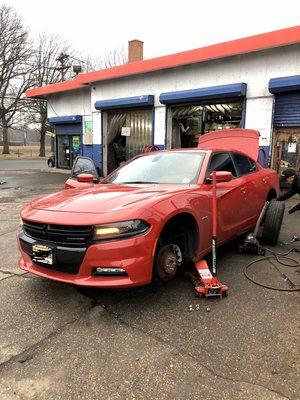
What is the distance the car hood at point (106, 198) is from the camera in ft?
11.5

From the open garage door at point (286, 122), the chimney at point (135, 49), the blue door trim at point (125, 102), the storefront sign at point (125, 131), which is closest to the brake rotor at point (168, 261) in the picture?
the open garage door at point (286, 122)

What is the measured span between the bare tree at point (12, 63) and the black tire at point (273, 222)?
35434mm

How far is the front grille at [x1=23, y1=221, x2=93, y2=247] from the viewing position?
3.30 m

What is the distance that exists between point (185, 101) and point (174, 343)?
Result: 1208cm

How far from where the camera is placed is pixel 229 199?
486cm

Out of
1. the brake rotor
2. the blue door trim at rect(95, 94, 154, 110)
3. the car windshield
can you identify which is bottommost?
the brake rotor

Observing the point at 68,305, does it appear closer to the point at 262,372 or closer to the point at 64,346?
the point at 64,346

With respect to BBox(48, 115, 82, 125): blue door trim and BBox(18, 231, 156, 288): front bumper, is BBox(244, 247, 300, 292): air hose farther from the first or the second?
BBox(48, 115, 82, 125): blue door trim

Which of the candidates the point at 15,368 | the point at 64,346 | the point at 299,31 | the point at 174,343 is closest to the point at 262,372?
the point at 174,343

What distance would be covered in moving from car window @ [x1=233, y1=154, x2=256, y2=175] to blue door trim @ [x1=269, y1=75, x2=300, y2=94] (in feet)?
19.0

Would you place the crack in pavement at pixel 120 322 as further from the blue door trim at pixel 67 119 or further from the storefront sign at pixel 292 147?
the blue door trim at pixel 67 119

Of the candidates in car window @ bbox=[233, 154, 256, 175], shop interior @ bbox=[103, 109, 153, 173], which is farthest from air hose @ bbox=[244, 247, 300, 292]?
shop interior @ bbox=[103, 109, 153, 173]

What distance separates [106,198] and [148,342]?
4.76 feet

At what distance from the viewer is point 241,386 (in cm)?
249
